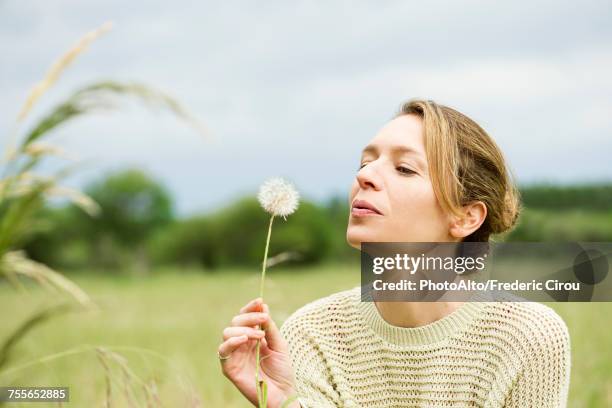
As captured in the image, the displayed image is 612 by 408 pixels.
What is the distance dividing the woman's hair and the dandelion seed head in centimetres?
50

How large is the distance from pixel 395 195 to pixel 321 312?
1.65 feet

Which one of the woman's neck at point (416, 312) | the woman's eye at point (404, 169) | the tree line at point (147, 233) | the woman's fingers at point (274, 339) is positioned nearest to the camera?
the woman's fingers at point (274, 339)

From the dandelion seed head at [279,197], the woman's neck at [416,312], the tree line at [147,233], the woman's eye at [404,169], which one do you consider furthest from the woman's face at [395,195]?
the tree line at [147,233]

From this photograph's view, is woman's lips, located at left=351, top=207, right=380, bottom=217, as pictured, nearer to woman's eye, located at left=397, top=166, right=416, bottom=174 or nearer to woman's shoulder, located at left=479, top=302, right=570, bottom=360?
woman's eye, located at left=397, top=166, right=416, bottom=174

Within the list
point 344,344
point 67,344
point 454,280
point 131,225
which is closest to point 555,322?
point 454,280

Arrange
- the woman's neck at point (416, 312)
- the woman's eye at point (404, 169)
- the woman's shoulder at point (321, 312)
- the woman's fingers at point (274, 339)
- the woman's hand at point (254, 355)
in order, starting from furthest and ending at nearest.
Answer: the woman's shoulder at point (321, 312) → the woman's neck at point (416, 312) → the woman's eye at point (404, 169) → the woman's fingers at point (274, 339) → the woman's hand at point (254, 355)

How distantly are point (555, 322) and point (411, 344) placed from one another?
1.21 feet

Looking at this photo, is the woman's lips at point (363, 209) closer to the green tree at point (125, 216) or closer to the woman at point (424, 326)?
the woman at point (424, 326)

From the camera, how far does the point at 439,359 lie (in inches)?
73.7

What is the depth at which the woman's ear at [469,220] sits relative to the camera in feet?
6.04

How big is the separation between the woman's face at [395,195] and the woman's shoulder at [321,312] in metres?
0.37

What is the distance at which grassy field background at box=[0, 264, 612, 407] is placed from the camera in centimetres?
202

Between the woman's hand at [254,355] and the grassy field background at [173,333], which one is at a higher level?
the woman's hand at [254,355]

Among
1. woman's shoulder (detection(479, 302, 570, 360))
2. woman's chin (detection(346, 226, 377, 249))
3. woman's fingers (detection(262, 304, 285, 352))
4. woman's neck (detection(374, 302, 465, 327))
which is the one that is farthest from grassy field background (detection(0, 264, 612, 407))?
woman's shoulder (detection(479, 302, 570, 360))
